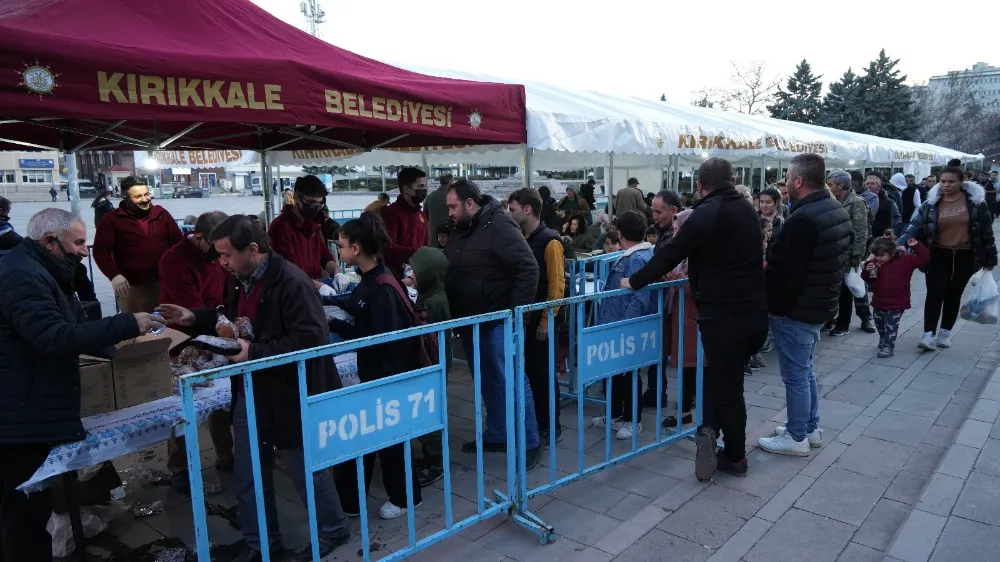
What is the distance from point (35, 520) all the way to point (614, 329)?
294cm

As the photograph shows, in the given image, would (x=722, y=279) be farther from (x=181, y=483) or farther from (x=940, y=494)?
(x=181, y=483)

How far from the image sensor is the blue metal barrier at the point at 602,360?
3.41 metres

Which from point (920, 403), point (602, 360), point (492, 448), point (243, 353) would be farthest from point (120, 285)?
point (920, 403)

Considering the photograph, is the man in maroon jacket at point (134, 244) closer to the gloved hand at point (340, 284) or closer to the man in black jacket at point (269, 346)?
the gloved hand at point (340, 284)

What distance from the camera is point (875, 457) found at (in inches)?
167

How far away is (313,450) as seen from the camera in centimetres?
253

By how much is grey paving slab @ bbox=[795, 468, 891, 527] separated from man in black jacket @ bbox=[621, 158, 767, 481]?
0.52 m

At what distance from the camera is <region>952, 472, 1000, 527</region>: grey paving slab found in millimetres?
3344

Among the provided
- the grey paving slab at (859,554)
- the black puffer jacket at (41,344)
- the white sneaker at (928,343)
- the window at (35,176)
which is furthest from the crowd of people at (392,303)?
the window at (35,176)

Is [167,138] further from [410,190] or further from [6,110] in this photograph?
[6,110]

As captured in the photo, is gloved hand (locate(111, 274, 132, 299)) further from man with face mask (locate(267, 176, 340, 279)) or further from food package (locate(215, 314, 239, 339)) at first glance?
food package (locate(215, 314, 239, 339))

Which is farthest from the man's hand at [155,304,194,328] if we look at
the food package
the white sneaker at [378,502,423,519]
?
the white sneaker at [378,502,423,519]

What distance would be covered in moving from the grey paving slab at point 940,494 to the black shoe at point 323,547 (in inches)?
120

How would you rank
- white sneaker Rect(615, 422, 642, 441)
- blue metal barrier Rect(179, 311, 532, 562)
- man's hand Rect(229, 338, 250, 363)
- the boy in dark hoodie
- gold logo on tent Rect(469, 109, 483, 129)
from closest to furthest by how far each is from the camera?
1. blue metal barrier Rect(179, 311, 532, 562)
2. man's hand Rect(229, 338, 250, 363)
3. the boy in dark hoodie
4. white sneaker Rect(615, 422, 642, 441)
5. gold logo on tent Rect(469, 109, 483, 129)
